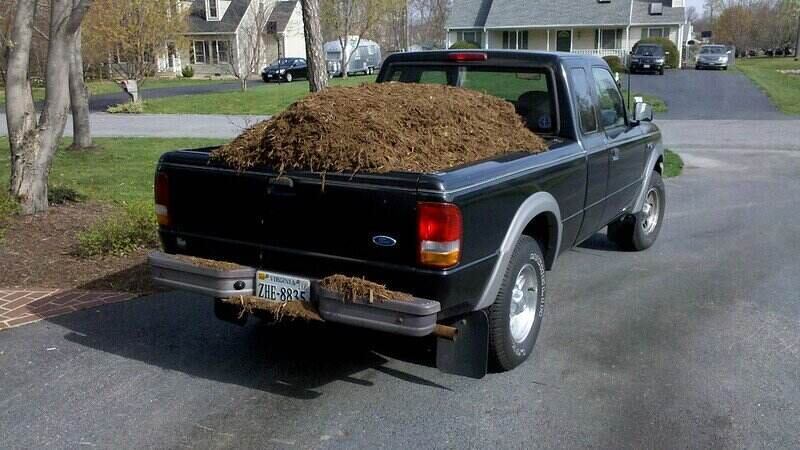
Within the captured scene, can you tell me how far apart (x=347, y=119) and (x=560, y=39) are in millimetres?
56383

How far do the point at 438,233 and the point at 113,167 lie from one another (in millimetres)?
10359

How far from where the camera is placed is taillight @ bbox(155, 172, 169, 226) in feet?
15.7

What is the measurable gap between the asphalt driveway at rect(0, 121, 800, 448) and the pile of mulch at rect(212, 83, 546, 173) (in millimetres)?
1281

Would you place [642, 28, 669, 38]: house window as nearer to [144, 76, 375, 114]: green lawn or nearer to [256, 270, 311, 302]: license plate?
[144, 76, 375, 114]: green lawn

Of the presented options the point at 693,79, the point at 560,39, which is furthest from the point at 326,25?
the point at 693,79

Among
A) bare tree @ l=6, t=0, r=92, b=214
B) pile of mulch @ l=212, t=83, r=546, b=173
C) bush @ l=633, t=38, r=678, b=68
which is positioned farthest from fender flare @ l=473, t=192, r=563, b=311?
bush @ l=633, t=38, r=678, b=68

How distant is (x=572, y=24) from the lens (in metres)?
55.4

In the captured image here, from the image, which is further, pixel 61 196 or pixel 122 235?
pixel 61 196

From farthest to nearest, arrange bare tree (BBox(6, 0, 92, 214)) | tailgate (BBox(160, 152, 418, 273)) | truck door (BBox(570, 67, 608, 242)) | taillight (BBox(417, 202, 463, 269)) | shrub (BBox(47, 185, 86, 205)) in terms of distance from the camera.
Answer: shrub (BBox(47, 185, 86, 205)) → bare tree (BBox(6, 0, 92, 214)) → truck door (BBox(570, 67, 608, 242)) → tailgate (BBox(160, 152, 418, 273)) → taillight (BBox(417, 202, 463, 269))

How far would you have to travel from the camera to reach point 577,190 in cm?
547

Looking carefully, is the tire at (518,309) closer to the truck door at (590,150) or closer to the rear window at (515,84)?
the truck door at (590,150)

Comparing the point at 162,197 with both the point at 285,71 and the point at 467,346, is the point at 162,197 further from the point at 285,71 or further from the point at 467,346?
the point at 285,71

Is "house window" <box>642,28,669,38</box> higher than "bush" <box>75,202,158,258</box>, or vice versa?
"house window" <box>642,28,669,38</box>

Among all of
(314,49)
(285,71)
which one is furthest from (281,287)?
(285,71)
